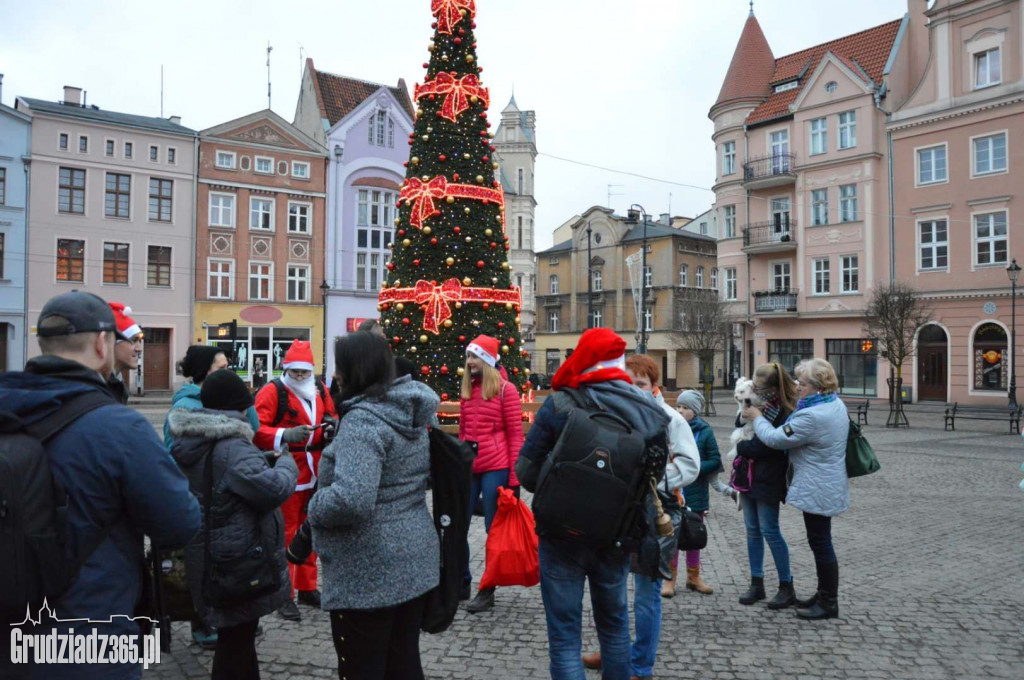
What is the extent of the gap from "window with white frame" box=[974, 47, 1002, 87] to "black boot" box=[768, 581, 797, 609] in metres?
32.3

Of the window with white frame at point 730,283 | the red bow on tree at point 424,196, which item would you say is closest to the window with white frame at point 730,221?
the window with white frame at point 730,283

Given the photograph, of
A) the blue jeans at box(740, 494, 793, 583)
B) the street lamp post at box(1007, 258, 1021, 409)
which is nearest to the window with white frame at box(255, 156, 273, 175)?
the street lamp post at box(1007, 258, 1021, 409)

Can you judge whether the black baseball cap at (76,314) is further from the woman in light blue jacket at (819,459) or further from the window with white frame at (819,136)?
the window with white frame at (819,136)

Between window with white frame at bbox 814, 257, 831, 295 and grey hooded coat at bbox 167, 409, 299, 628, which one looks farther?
window with white frame at bbox 814, 257, 831, 295

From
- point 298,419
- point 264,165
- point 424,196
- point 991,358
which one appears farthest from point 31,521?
point 264,165

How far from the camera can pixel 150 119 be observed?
3909 cm

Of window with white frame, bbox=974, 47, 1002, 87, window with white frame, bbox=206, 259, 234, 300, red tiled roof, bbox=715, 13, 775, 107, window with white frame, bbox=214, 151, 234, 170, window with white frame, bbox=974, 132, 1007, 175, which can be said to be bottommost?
window with white frame, bbox=206, 259, 234, 300

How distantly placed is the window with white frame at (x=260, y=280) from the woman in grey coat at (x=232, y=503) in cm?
3759

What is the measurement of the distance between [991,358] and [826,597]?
29970mm

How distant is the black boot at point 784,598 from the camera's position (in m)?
5.59

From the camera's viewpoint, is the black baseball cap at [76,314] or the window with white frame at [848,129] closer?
the black baseball cap at [76,314]

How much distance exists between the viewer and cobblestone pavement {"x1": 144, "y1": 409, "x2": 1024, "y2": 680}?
4.49 metres

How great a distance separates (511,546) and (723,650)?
154 cm

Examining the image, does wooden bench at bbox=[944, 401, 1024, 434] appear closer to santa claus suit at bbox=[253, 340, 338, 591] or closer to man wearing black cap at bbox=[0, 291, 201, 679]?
santa claus suit at bbox=[253, 340, 338, 591]
